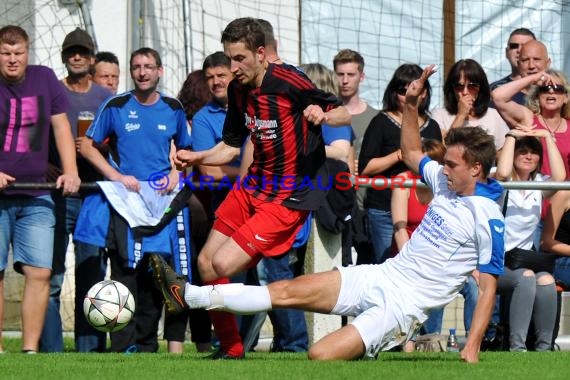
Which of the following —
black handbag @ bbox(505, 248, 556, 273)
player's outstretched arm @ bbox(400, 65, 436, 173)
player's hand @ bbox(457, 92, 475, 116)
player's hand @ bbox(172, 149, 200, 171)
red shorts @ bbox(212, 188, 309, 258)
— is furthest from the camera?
player's hand @ bbox(457, 92, 475, 116)

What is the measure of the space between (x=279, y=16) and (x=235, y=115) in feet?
18.6

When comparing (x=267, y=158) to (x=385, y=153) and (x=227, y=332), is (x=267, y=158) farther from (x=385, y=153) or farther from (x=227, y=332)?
(x=385, y=153)

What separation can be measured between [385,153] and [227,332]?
272 centimetres

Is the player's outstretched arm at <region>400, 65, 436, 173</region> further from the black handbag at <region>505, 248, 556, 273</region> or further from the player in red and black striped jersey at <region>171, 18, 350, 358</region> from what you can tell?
the black handbag at <region>505, 248, 556, 273</region>

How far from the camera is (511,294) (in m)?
9.97

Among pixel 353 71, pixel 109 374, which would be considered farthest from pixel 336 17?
pixel 109 374

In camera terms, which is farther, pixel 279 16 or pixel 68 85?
pixel 279 16

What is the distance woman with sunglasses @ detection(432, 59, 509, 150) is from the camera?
34.7ft

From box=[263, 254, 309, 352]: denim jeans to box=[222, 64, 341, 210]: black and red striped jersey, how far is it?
1454 mm

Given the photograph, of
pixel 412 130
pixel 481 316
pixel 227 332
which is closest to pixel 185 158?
pixel 227 332

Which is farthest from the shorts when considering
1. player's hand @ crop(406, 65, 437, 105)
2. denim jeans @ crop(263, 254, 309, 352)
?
player's hand @ crop(406, 65, 437, 105)

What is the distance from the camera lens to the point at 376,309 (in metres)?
8.10

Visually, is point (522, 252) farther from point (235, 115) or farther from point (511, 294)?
point (235, 115)

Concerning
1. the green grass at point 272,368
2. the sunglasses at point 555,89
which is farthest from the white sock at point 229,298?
the sunglasses at point 555,89
